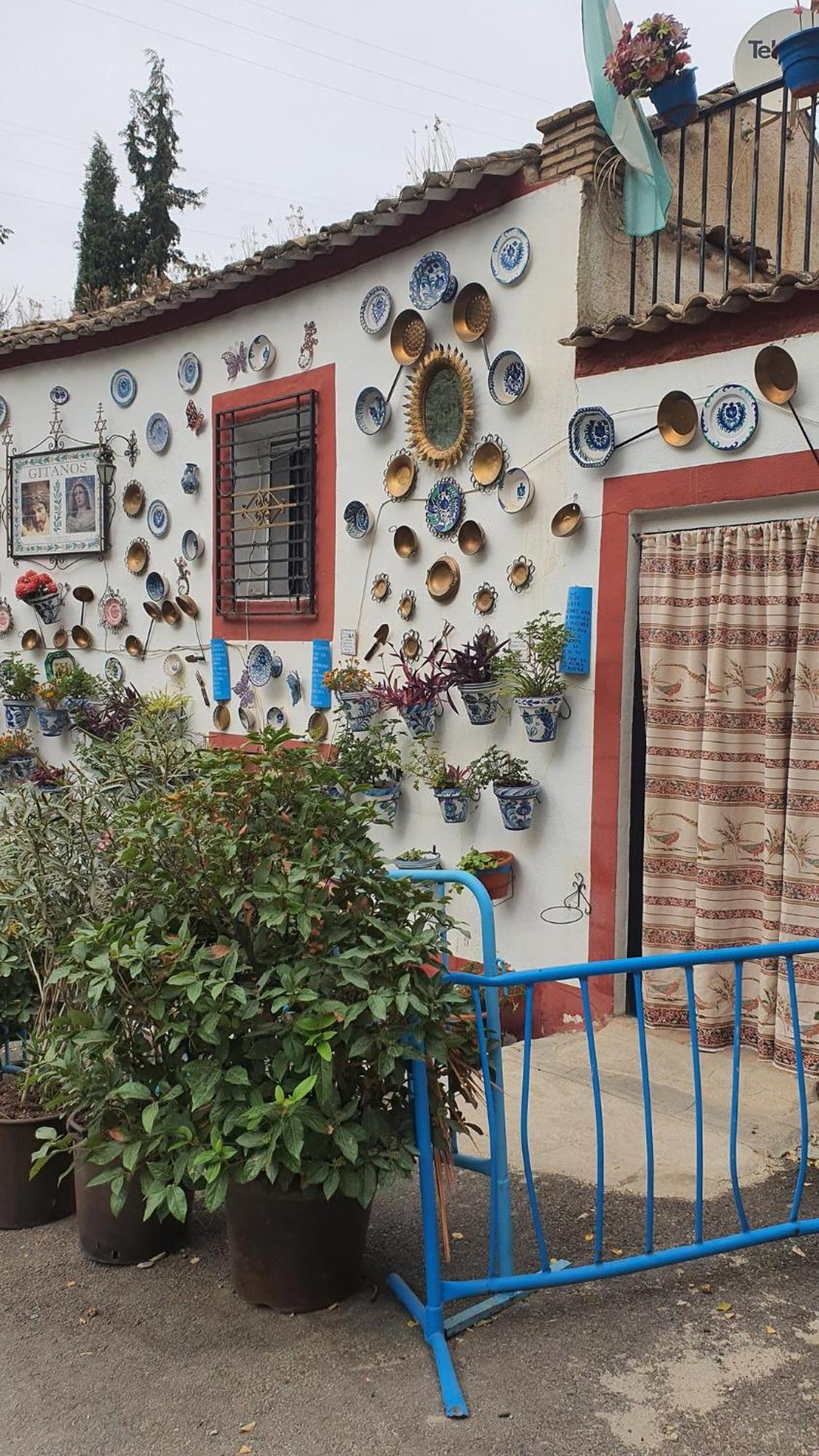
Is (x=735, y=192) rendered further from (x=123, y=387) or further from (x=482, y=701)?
(x=123, y=387)

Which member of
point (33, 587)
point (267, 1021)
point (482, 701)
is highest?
point (33, 587)

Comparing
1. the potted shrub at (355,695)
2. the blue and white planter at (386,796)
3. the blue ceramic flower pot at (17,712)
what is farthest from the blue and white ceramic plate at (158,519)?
the blue and white planter at (386,796)

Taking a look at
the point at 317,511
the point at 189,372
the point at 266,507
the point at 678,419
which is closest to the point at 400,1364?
the point at 678,419

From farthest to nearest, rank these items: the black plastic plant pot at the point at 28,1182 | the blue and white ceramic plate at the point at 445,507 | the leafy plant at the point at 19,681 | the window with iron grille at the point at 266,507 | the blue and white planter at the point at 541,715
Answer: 1. the leafy plant at the point at 19,681
2. the window with iron grille at the point at 266,507
3. the blue and white ceramic plate at the point at 445,507
4. the blue and white planter at the point at 541,715
5. the black plastic plant pot at the point at 28,1182

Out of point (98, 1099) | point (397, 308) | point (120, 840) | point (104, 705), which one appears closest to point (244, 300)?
point (397, 308)

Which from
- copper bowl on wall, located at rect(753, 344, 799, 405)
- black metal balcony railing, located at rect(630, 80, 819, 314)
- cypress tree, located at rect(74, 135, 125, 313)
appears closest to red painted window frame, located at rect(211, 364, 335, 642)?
black metal balcony railing, located at rect(630, 80, 819, 314)

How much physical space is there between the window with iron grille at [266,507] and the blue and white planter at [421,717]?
1283 mm

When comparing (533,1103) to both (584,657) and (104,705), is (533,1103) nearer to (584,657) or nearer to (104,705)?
(584,657)

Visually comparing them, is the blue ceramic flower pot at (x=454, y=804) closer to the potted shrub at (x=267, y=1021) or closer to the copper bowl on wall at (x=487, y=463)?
the copper bowl on wall at (x=487, y=463)

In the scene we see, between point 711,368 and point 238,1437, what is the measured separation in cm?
421

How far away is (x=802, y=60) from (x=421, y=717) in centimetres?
341

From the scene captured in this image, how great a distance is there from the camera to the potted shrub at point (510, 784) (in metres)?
5.69

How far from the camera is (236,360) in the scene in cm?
771

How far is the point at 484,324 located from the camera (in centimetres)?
593
